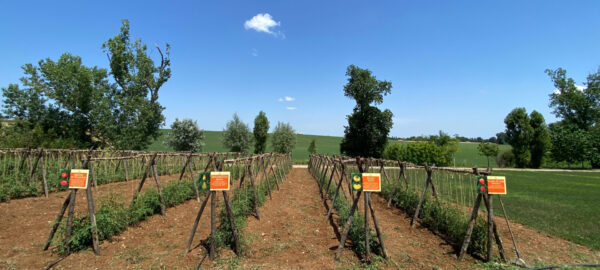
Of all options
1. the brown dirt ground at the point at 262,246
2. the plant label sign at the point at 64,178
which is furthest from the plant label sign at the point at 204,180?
the plant label sign at the point at 64,178

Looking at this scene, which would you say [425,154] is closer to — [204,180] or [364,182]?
[364,182]

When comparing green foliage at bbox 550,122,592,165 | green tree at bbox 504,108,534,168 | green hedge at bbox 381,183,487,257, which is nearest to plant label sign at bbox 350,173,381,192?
green hedge at bbox 381,183,487,257

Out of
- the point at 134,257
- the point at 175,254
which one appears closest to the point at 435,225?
the point at 175,254

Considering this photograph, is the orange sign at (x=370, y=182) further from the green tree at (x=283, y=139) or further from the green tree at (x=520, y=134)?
the green tree at (x=520, y=134)

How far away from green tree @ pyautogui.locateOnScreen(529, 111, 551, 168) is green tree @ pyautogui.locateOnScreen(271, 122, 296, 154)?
3478cm

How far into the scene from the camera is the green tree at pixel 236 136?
A: 1688 inches

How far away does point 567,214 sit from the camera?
9.02 meters

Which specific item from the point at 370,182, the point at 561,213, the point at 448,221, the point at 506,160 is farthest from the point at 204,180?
the point at 506,160

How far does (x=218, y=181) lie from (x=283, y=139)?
39.9 m

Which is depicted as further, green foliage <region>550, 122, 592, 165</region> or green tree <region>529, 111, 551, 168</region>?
green tree <region>529, 111, 551, 168</region>

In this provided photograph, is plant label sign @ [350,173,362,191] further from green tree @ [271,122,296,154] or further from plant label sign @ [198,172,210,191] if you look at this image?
green tree @ [271,122,296,154]

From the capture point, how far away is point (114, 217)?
6336 millimetres

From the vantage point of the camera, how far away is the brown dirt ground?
506cm

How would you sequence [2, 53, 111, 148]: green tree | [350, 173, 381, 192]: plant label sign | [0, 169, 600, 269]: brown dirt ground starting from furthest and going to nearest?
[2, 53, 111, 148]: green tree < [350, 173, 381, 192]: plant label sign < [0, 169, 600, 269]: brown dirt ground
